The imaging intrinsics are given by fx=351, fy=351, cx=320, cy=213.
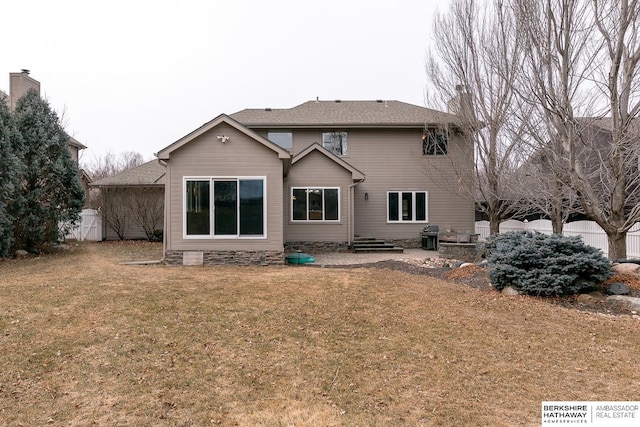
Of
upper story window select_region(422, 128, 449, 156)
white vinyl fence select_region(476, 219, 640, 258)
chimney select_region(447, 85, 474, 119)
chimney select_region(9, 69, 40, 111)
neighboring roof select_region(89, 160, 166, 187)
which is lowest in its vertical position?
white vinyl fence select_region(476, 219, 640, 258)

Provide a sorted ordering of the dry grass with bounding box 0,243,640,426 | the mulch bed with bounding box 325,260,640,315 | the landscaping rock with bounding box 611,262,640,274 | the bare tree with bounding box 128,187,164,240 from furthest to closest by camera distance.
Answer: the bare tree with bounding box 128,187,164,240, the landscaping rock with bounding box 611,262,640,274, the mulch bed with bounding box 325,260,640,315, the dry grass with bounding box 0,243,640,426

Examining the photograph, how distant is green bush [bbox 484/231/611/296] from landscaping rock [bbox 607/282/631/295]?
0.20 metres

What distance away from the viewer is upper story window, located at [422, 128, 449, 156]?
1597 centimetres

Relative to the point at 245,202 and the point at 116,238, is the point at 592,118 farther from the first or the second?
the point at 116,238

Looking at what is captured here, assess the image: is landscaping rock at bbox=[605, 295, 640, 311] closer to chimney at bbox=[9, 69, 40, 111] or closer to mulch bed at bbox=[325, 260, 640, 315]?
mulch bed at bbox=[325, 260, 640, 315]

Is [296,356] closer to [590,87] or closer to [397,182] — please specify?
[590,87]

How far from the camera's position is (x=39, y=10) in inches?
512

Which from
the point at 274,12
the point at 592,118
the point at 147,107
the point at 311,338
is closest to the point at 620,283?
the point at 592,118

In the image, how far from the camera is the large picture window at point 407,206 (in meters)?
16.3

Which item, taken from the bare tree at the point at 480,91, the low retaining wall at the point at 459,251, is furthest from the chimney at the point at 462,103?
the low retaining wall at the point at 459,251

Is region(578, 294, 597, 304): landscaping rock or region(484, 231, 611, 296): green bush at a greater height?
region(484, 231, 611, 296): green bush

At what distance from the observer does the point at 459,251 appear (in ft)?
42.8

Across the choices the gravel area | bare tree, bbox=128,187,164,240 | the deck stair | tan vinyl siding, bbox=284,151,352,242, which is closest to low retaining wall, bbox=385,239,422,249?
the deck stair

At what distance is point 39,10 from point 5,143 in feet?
18.7
